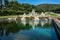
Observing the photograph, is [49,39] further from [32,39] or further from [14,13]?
[14,13]

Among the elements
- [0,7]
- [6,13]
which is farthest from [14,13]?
[0,7]

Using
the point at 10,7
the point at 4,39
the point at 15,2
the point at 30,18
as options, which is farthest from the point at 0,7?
the point at 4,39

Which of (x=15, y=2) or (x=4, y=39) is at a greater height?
(x=15, y=2)

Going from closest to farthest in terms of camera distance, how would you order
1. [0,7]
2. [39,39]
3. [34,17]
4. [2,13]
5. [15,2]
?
[39,39] < [34,17] < [2,13] < [0,7] < [15,2]

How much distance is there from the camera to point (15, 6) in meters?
74.2

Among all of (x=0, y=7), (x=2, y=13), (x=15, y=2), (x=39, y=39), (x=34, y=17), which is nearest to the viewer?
(x=39, y=39)

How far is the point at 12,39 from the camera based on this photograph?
1778 cm

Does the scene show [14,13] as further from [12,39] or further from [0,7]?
[12,39]

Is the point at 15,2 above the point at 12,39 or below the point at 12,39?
above

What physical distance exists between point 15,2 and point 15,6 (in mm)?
5345

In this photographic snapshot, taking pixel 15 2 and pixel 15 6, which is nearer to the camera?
pixel 15 6

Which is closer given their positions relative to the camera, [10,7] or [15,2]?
[10,7]

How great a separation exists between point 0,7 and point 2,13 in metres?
8.62

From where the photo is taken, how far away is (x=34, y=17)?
47688mm
